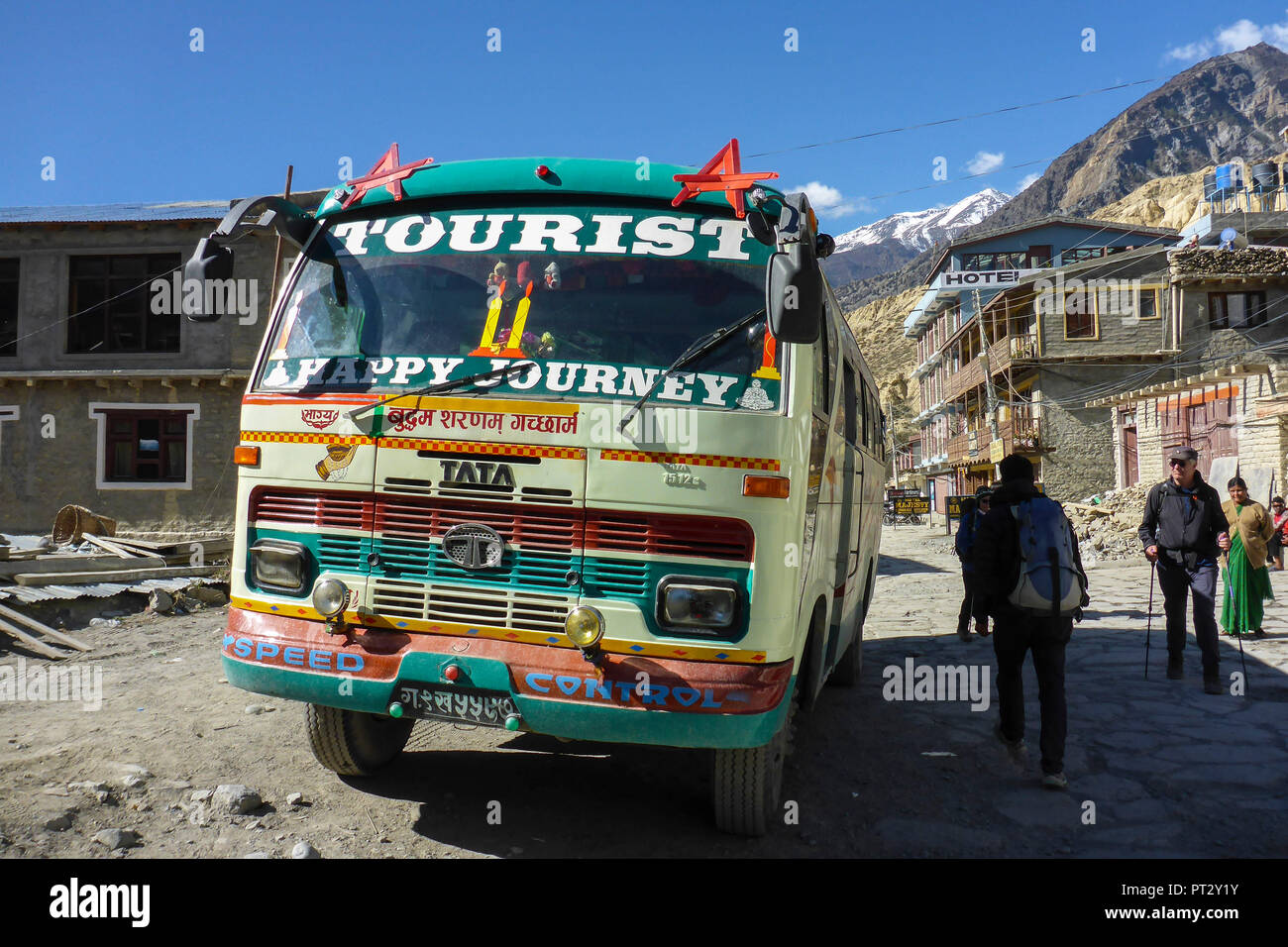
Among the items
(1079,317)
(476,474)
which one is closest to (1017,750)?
(476,474)

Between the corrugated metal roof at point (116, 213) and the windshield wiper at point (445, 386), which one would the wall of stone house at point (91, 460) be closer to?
the corrugated metal roof at point (116, 213)

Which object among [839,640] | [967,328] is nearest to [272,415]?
[839,640]

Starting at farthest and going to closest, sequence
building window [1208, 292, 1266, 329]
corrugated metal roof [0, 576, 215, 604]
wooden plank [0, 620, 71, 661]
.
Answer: building window [1208, 292, 1266, 329]
corrugated metal roof [0, 576, 215, 604]
wooden plank [0, 620, 71, 661]

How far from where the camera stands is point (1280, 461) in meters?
20.3

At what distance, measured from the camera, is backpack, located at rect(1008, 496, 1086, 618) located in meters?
4.86

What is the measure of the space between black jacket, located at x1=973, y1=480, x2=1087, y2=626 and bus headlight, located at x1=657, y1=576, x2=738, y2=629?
238cm

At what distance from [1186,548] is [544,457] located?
6.10m

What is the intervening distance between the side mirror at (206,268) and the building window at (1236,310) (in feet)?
130

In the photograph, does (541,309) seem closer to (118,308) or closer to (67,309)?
(118,308)

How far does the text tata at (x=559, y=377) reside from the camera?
3504mm

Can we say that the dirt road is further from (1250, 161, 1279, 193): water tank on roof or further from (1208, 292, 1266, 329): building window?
(1250, 161, 1279, 193): water tank on roof

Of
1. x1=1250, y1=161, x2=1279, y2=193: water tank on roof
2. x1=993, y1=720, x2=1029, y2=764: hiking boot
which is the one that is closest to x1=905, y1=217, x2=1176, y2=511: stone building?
x1=1250, y1=161, x2=1279, y2=193: water tank on roof
